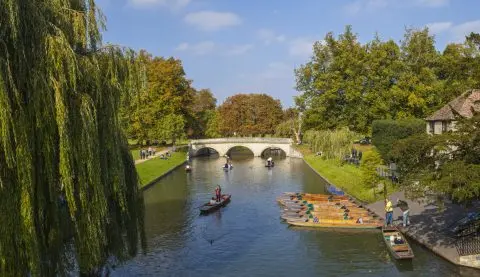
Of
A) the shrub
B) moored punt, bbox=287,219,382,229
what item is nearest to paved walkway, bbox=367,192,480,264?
moored punt, bbox=287,219,382,229

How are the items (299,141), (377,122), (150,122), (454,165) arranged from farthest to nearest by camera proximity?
(299,141) < (150,122) < (377,122) < (454,165)

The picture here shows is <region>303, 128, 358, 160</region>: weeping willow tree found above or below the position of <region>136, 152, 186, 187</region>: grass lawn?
above

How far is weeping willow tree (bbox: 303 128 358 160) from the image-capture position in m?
54.7

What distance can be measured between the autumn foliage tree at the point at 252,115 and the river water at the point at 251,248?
62916mm

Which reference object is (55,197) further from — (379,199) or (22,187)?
(379,199)

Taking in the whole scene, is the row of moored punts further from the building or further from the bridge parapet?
the bridge parapet

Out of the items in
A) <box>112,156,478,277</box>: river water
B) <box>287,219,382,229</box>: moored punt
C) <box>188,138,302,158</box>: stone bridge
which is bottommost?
<box>112,156,478,277</box>: river water

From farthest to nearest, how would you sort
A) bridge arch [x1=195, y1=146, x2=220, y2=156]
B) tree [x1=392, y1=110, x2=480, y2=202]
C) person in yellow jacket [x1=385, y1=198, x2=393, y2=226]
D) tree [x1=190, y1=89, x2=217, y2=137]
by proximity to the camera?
tree [x1=190, y1=89, x2=217, y2=137] < bridge arch [x1=195, y1=146, x2=220, y2=156] < person in yellow jacket [x1=385, y1=198, x2=393, y2=226] < tree [x1=392, y1=110, x2=480, y2=202]

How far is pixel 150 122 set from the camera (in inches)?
3049

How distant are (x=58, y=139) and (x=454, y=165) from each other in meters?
13.7

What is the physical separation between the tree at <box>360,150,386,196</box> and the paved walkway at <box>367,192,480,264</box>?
5506 mm

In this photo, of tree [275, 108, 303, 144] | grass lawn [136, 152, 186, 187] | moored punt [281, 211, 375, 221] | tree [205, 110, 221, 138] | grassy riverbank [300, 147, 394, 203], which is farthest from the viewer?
tree [205, 110, 221, 138]

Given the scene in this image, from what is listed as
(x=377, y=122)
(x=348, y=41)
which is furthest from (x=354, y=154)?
(x=348, y=41)

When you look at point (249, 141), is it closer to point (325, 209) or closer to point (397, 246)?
point (325, 209)
